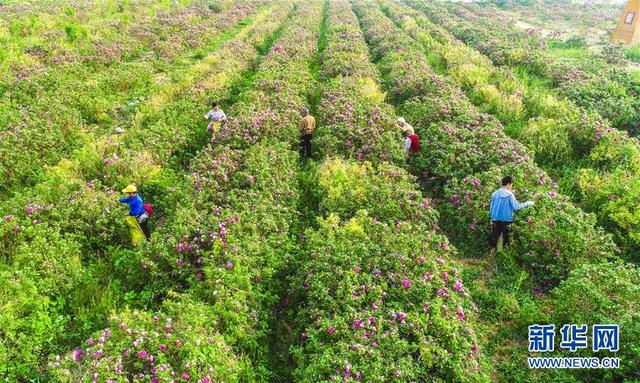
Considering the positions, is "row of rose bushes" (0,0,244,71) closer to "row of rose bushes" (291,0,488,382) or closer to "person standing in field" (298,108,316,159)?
"person standing in field" (298,108,316,159)

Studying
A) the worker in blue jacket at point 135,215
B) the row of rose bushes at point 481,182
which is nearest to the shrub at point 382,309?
the row of rose bushes at point 481,182

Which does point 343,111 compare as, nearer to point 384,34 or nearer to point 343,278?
point 343,278

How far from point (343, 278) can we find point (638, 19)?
35357 mm

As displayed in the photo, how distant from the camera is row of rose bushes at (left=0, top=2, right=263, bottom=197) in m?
10.6

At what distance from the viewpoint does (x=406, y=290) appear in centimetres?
643

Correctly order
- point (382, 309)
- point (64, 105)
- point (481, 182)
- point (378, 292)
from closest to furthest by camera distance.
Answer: point (382, 309)
point (378, 292)
point (481, 182)
point (64, 105)

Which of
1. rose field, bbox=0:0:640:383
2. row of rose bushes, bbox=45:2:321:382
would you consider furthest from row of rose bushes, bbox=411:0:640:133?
row of rose bushes, bbox=45:2:321:382

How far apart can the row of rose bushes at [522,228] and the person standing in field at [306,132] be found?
3.42m

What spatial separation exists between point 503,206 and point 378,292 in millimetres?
3932

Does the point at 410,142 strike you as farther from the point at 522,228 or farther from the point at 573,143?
the point at 573,143

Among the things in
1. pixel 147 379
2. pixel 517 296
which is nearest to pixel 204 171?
pixel 147 379

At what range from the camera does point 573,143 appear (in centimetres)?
1238

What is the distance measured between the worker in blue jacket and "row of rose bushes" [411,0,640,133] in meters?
16.0

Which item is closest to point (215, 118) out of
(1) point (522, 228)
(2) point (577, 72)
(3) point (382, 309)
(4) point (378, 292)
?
(4) point (378, 292)
